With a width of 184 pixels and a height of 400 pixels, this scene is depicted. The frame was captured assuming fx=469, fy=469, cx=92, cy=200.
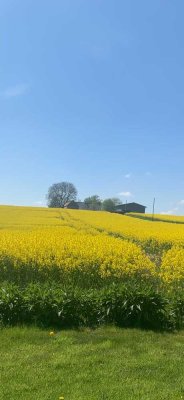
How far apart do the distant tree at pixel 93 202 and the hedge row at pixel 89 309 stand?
10478 cm

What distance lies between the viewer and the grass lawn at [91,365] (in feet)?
17.1

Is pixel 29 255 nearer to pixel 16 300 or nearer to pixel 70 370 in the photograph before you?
pixel 16 300

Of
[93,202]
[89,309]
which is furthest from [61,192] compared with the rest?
[89,309]

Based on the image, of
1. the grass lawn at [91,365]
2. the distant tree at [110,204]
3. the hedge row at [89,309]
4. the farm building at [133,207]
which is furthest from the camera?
the farm building at [133,207]

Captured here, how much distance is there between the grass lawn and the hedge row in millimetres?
368

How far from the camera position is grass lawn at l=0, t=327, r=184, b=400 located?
520 cm

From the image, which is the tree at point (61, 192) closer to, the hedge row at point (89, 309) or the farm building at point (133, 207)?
the farm building at point (133, 207)

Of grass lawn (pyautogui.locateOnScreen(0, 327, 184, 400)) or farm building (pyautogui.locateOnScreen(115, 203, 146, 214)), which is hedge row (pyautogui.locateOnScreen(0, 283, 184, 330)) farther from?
farm building (pyautogui.locateOnScreen(115, 203, 146, 214))

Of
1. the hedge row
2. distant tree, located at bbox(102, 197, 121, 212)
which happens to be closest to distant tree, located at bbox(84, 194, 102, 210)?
distant tree, located at bbox(102, 197, 121, 212)

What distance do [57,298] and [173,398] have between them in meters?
3.60

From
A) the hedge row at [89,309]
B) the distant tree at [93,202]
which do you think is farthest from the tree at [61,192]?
the hedge row at [89,309]

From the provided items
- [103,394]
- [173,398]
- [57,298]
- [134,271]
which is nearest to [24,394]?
[103,394]

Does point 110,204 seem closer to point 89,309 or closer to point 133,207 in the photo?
point 133,207

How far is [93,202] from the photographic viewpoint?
392ft
